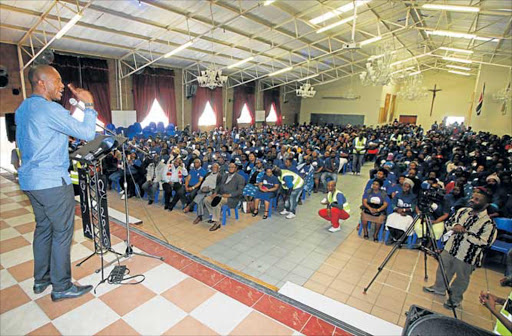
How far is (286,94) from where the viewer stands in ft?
78.8

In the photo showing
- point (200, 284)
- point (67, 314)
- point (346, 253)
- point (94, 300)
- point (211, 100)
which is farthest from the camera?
point (211, 100)

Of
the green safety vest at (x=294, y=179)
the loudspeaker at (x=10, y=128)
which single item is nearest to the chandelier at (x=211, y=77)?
the green safety vest at (x=294, y=179)

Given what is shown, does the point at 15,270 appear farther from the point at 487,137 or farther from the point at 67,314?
the point at 487,137

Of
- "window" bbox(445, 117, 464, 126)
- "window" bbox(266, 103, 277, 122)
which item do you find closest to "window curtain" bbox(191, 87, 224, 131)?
"window" bbox(266, 103, 277, 122)

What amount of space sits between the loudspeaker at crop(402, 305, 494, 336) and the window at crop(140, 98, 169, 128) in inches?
566

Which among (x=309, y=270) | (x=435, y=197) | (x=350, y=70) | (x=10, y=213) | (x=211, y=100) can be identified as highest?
(x=350, y=70)

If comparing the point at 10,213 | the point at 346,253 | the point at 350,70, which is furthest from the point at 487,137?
the point at 10,213

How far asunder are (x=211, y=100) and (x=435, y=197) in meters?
15.7

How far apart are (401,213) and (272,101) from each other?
62.2 ft

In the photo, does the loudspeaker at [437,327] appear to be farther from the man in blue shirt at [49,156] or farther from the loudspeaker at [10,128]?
the loudspeaker at [10,128]

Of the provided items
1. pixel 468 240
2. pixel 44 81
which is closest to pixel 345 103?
pixel 468 240

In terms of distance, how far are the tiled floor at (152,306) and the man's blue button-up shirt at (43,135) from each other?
1.04 m

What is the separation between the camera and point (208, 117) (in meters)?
17.3

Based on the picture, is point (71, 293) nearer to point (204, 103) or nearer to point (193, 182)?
point (193, 182)
